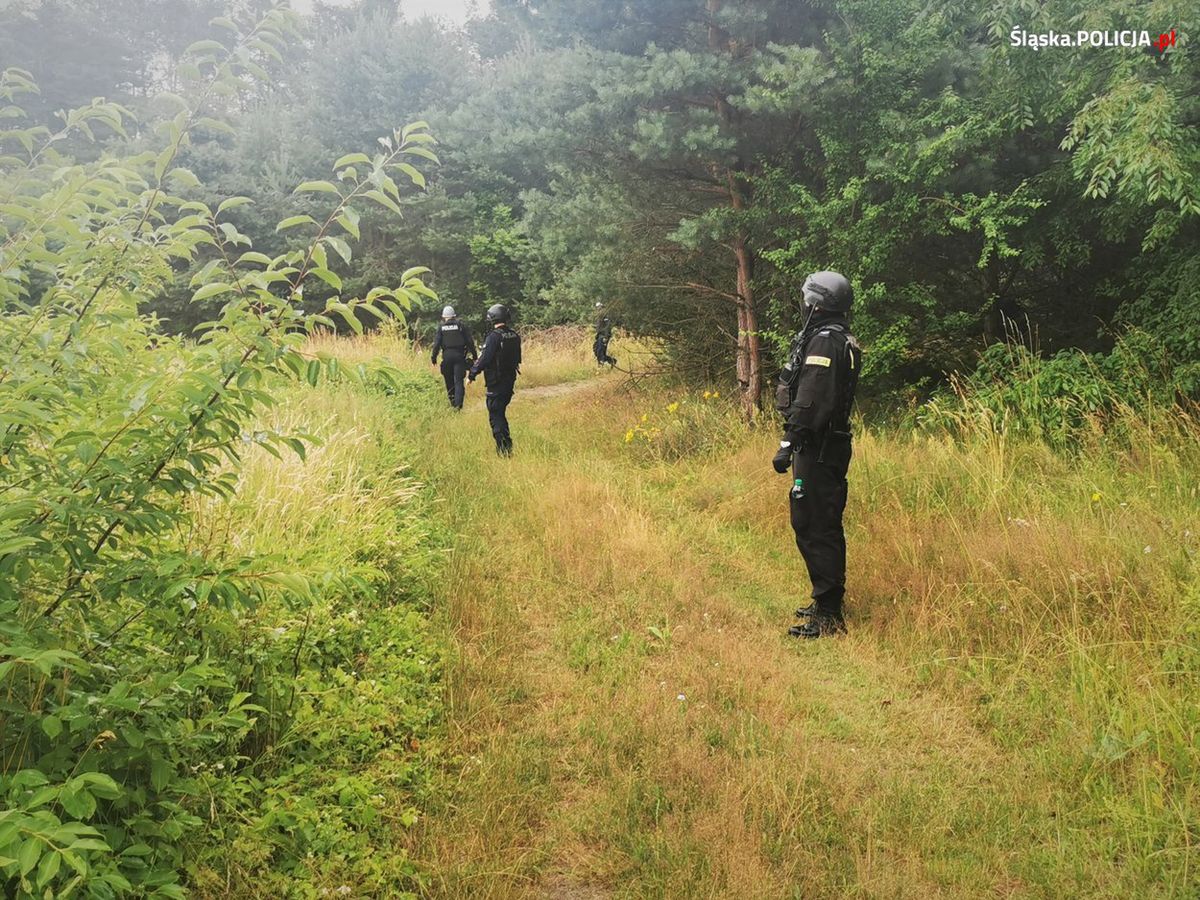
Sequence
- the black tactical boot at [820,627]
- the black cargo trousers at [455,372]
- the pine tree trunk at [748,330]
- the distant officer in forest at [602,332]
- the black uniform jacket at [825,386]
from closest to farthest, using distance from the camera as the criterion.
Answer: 1. the black uniform jacket at [825,386]
2. the black tactical boot at [820,627]
3. the pine tree trunk at [748,330]
4. the distant officer in forest at [602,332]
5. the black cargo trousers at [455,372]

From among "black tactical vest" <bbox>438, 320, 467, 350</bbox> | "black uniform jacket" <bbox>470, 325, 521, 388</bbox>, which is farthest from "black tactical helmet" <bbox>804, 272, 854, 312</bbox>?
"black tactical vest" <bbox>438, 320, 467, 350</bbox>

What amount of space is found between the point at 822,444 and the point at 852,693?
1.49m

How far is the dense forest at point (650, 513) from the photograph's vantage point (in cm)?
205

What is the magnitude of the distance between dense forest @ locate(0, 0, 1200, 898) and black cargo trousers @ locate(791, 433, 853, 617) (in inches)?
13.1

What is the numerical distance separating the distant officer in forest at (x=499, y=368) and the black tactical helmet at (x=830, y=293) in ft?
16.8

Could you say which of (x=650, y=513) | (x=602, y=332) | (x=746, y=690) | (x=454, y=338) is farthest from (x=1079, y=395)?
(x=454, y=338)

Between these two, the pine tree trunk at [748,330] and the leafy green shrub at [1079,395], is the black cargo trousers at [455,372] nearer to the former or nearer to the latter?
the pine tree trunk at [748,330]

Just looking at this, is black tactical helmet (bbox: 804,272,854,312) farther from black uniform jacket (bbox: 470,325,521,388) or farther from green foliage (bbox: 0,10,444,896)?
black uniform jacket (bbox: 470,325,521,388)

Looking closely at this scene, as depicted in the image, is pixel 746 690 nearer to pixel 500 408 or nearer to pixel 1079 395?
pixel 1079 395

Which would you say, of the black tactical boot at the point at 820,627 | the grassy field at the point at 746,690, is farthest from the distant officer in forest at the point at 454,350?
the black tactical boot at the point at 820,627

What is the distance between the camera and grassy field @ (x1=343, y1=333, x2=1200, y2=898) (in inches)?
99.5

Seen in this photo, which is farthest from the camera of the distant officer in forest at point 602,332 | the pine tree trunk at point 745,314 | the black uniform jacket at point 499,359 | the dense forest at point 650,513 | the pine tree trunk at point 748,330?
the distant officer in forest at point 602,332

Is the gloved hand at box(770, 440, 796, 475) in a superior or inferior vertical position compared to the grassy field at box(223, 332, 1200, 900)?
superior

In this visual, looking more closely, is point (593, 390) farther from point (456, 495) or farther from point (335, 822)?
point (335, 822)
